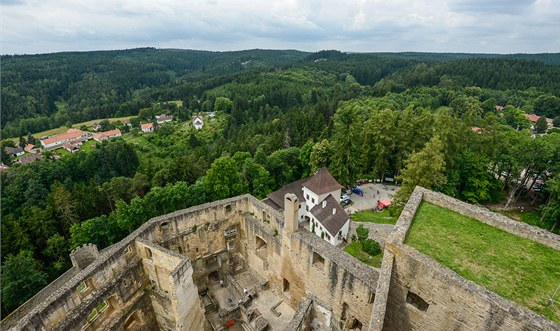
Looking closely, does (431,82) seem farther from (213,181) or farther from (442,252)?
(442,252)

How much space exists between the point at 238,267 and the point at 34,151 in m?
99.4

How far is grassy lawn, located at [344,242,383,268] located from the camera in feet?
85.3

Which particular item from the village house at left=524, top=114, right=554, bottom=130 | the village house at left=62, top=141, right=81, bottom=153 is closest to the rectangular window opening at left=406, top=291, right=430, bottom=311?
the village house at left=524, top=114, right=554, bottom=130

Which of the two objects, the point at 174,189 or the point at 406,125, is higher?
the point at 406,125

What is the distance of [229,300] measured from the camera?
22.9 meters

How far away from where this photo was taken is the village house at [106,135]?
97.5 metres

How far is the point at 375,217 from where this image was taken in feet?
112

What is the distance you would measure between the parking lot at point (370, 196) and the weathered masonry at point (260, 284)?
57.7 ft

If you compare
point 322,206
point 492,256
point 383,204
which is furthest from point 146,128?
point 492,256

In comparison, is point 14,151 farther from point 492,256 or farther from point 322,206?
point 492,256

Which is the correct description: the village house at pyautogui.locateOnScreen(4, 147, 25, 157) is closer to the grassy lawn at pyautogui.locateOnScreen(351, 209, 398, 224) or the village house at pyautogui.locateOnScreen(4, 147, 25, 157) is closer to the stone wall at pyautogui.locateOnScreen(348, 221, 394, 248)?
the grassy lawn at pyautogui.locateOnScreen(351, 209, 398, 224)

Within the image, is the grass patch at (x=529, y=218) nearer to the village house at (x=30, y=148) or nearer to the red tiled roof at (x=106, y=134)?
the red tiled roof at (x=106, y=134)

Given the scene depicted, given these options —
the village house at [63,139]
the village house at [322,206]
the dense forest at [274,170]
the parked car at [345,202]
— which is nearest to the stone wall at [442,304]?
the village house at [322,206]

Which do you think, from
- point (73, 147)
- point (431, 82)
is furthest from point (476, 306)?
point (431, 82)
